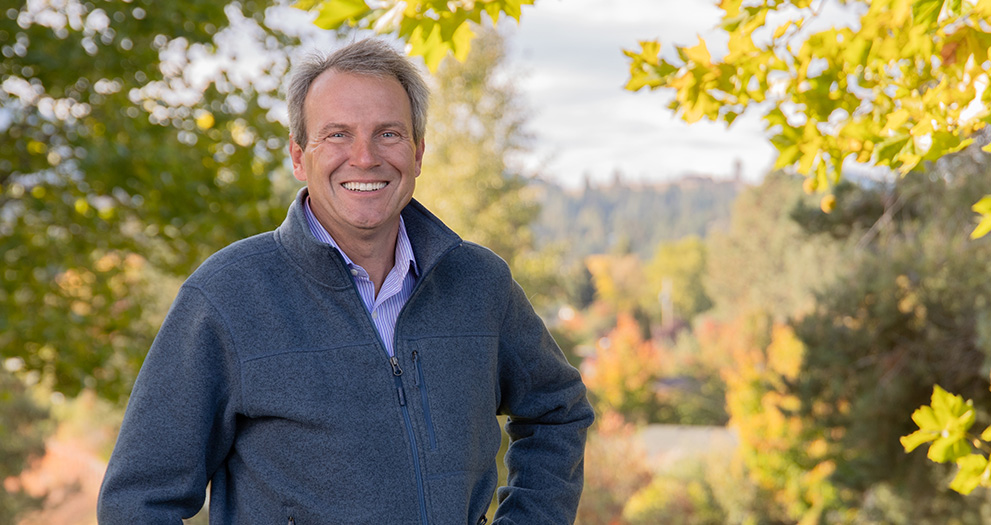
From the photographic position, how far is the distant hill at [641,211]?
128 metres

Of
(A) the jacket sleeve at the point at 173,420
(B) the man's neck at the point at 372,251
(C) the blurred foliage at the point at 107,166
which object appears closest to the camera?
(A) the jacket sleeve at the point at 173,420

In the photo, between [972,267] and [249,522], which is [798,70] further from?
[972,267]

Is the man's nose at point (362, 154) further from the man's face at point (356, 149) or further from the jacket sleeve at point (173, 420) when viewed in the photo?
the jacket sleeve at point (173, 420)

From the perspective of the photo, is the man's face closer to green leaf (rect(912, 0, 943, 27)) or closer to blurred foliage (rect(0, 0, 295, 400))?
green leaf (rect(912, 0, 943, 27))

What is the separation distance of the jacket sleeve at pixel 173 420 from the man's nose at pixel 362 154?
37 cm

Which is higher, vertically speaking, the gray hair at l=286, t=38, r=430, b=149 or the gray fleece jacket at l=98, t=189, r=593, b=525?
the gray hair at l=286, t=38, r=430, b=149

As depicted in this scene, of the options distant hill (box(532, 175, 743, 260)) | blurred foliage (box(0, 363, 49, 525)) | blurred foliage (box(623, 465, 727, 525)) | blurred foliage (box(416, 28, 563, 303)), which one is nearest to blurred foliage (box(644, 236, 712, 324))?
distant hill (box(532, 175, 743, 260))

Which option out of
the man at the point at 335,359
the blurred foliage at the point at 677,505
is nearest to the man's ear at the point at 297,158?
the man at the point at 335,359

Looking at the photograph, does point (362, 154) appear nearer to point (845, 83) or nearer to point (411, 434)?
point (411, 434)

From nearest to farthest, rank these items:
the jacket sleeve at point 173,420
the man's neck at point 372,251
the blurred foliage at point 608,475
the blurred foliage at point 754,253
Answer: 1. the jacket sleeve at point 173,420
2. the man's neck at point 372,251
3. the blurred foliage at point 608,475
4. the blurred foliage at point 754,253

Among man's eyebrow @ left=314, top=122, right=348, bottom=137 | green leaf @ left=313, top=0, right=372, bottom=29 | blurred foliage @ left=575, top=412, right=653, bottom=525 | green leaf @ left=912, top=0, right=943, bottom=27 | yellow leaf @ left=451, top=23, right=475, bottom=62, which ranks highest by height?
green leaf @ left=313, top=0, right=372, bottom=29

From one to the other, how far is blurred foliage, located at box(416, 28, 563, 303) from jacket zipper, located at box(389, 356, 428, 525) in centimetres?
1586

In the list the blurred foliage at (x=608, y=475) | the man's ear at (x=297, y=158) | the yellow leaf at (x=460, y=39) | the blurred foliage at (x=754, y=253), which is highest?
the yellow leaf at (x=460, y=39)

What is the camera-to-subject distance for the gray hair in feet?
5.25
